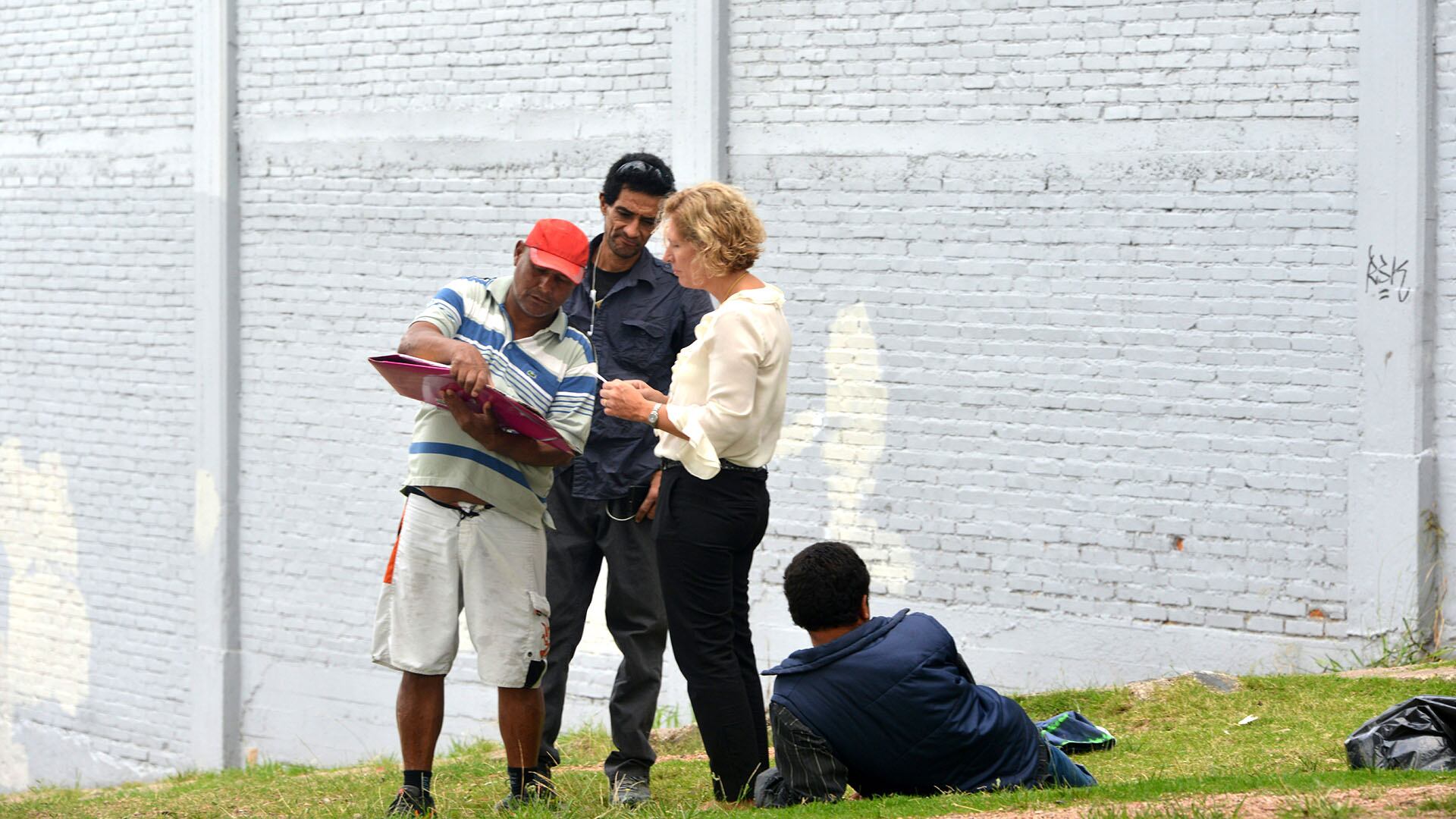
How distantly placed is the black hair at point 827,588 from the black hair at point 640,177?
53.1 inches

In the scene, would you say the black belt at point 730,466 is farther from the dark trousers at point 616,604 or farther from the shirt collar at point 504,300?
the dark trousers at point 616,604

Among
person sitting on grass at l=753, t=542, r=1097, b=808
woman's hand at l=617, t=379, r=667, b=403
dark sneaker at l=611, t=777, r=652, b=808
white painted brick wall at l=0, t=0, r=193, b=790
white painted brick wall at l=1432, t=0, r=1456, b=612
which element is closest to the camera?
person sitting on grass at l=753, t=542, r=1097, b=808

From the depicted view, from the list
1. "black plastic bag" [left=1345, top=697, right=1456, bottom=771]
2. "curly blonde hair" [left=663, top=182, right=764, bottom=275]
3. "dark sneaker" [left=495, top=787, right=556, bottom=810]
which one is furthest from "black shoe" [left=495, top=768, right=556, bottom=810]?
"black plastic bag" [left=1345, top=697, right=1456, bottom=771]

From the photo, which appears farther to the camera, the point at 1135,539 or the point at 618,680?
the point at 1135,539

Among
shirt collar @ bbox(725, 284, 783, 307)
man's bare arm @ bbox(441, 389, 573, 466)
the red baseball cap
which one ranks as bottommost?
man's bare arm @ bbox(441, 389, 573, 466)

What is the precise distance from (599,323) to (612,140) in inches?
157

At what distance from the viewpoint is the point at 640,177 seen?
4902 millimetres

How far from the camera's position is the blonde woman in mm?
4188

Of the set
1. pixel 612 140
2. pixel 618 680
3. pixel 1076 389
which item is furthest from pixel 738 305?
pixel 612 140

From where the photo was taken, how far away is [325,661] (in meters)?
10.1

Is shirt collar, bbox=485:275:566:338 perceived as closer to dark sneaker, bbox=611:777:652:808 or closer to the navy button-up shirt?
the navy button-up shirt

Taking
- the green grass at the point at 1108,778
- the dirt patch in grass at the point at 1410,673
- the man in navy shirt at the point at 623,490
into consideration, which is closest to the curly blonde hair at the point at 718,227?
the man in navy shirt at the point at 623,490

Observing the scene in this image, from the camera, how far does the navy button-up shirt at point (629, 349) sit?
5.03 metres

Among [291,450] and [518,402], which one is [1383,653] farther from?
[291,450]
